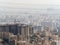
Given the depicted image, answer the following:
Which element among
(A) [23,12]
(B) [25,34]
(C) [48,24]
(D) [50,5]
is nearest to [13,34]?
(B) [25,34]

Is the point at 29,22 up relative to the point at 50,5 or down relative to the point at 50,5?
down

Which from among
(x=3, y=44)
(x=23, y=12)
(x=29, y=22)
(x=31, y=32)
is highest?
(x=23, y=12)

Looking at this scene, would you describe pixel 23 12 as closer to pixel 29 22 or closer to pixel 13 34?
pixel 29 22

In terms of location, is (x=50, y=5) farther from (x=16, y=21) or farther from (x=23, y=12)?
(x=16, y=21)

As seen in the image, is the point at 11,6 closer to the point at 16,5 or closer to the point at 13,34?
the point at 16,5

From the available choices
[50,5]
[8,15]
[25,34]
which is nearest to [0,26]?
[8,15]

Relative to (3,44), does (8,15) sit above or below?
above

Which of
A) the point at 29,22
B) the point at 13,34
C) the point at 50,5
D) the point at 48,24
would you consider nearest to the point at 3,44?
the point at 13,34
